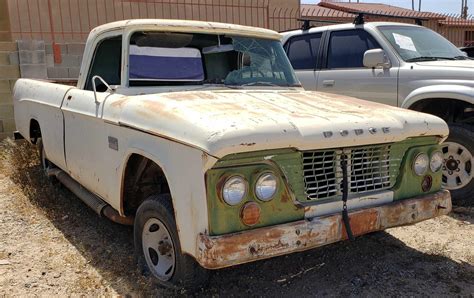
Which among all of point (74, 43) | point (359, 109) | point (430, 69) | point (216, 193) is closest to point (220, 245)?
point (216, 193)

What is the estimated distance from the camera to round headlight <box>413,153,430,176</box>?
11.1ft

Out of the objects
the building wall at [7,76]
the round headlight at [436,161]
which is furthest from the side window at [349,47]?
the building wall at [7,76]

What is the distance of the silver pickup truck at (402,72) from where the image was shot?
505cm

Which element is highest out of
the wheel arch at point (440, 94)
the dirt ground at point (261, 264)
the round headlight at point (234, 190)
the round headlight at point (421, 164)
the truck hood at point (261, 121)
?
the truck hood at point (261, 121)

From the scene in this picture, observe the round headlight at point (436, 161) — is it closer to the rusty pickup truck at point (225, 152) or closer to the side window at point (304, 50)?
the rusty pickup truck at point (225, 152)

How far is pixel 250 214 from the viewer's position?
9.02 ft

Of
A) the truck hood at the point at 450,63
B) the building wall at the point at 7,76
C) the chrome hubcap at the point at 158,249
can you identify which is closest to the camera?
the chrome hubcap at the point at 158,249

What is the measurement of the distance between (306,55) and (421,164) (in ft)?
12.1

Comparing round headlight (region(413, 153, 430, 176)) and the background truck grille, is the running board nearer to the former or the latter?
the background truck grille

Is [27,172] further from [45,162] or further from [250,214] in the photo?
[250,214]

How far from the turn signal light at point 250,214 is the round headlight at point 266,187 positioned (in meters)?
0.06

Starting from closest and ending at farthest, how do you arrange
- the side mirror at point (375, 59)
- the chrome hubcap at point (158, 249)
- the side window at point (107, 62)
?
1. the chrome hubcap at point (158, 249)
2. the side window at point (107, 62)
3. the side mirror at point (375, 59)

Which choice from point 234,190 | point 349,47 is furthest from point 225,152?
point 349,47

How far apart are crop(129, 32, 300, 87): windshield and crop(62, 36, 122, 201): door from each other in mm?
290
